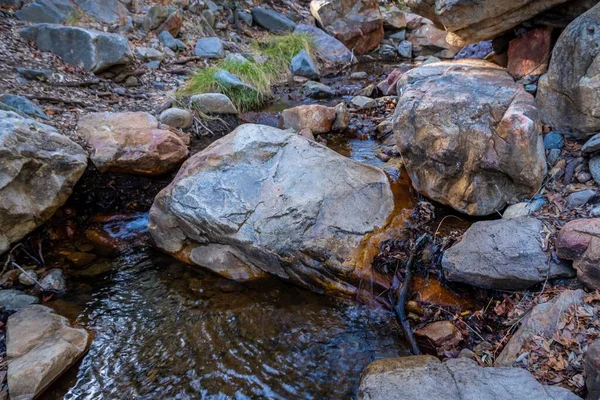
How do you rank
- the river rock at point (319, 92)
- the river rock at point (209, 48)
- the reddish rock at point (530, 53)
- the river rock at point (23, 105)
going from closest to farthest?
the reddish rock at point (530, 53), the river rock at point (23, 105), the river rock at point (319, 92), the river rock at point (209, 48)

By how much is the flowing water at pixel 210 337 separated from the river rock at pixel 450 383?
358mm

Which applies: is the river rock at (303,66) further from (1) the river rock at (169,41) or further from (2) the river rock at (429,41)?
(2) the river rock at (429,41)

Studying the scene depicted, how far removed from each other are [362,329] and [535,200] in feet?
5.75

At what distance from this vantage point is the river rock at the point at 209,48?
8.07 m

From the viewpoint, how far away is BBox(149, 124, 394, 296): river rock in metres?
3.27

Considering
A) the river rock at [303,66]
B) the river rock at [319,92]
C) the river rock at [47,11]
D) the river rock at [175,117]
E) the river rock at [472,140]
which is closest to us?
the river rock at [472,140]

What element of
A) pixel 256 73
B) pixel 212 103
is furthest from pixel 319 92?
pixel 212 103

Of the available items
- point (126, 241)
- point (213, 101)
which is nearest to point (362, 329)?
point (126, 241)

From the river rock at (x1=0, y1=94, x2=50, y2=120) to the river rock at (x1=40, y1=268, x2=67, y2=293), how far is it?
202cm

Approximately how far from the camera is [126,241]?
3.99m

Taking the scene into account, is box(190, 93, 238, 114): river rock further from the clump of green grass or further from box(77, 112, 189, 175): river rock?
box(77, 112, 189, 175): river rock

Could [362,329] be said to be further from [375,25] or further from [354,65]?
[375,25]

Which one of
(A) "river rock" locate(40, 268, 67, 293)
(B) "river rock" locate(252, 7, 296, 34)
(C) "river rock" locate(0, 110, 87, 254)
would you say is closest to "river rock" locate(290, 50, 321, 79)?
(B) "river rock" locate(252, 7, 296, 34)

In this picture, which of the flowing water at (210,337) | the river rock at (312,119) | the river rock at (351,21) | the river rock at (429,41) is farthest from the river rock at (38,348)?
the river rock at (429,41)
